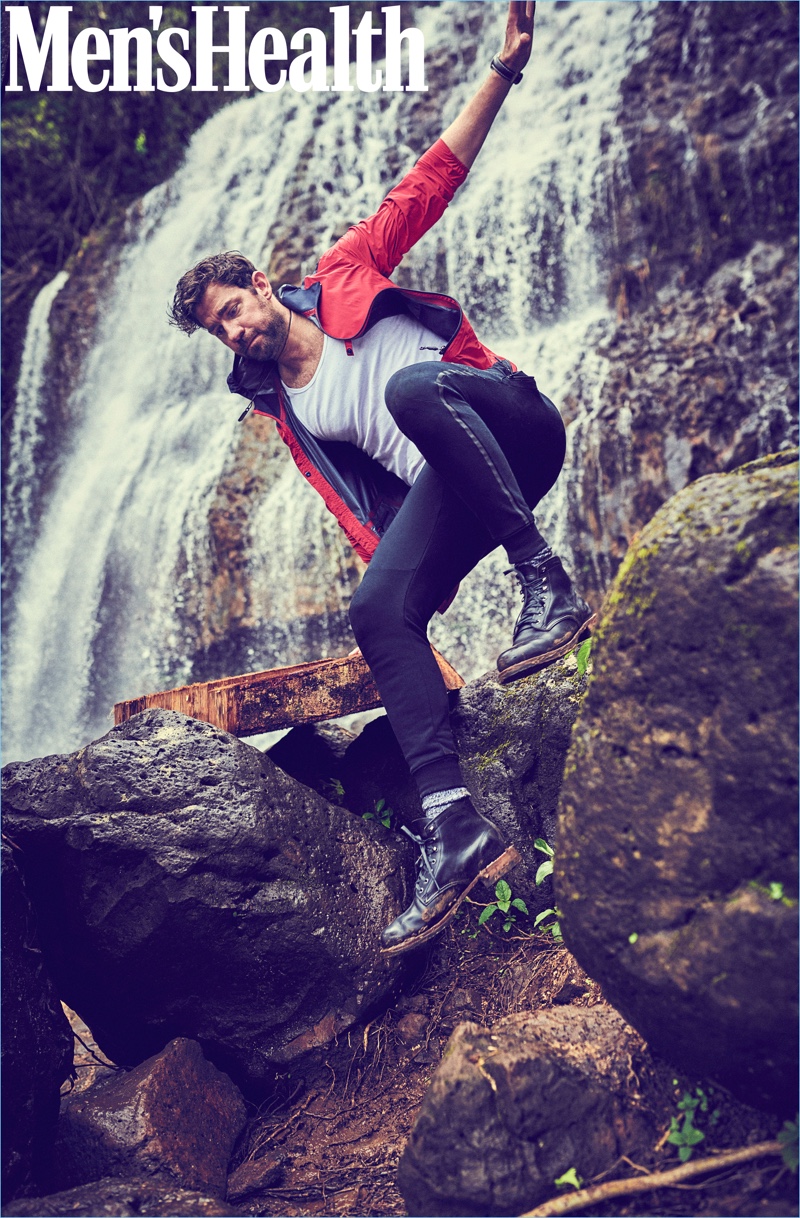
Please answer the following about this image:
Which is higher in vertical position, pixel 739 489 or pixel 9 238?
pixel 9 238

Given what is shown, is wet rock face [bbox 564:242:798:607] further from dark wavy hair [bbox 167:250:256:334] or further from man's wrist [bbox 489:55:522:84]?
dark wavy hair [bbox 167:250:256:334]

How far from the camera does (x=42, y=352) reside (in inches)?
456

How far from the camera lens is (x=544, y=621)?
105 inches

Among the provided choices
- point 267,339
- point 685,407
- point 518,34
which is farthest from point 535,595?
point 685,407

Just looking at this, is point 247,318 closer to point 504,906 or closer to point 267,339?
point 267,339

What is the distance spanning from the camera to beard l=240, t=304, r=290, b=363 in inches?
114

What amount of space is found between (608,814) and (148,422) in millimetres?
9161

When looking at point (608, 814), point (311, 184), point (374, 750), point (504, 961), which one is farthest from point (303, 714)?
point (311, 184)

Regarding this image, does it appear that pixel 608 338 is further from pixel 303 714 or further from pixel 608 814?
pixel 608 814

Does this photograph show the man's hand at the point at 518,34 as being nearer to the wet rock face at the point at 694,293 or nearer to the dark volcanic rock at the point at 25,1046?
the dark volcanic rock at the point at 25,1046

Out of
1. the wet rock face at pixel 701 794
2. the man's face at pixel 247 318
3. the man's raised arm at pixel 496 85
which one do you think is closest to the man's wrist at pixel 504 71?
the man's raised arm at pixel 496 85

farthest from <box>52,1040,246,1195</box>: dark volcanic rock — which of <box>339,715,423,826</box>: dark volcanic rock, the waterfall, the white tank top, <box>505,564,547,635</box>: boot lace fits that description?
the waterfall

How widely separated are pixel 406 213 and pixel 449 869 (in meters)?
2.00

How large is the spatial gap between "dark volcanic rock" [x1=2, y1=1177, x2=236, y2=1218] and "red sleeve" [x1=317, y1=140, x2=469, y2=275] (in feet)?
8.67
